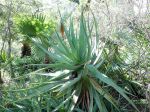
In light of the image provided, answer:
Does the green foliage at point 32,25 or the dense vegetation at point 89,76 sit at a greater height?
the green foliage at point 32,25

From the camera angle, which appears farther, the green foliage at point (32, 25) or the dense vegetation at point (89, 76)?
the green foliage at point (32, 25)

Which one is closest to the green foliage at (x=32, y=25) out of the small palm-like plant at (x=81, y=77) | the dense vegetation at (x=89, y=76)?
the dense vegetation at (x=89, y=76)

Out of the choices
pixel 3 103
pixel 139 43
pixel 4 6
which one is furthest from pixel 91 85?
pixel 4 6

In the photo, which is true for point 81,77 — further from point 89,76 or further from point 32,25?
point 32,25

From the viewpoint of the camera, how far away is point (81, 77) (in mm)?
5273

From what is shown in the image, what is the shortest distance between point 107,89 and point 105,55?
21.0 inches

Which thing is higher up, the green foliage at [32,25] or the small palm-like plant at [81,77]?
the green foliage at [32,25]

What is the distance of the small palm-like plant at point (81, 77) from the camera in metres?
5.15

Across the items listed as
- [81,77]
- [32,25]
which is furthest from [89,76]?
[32,25]

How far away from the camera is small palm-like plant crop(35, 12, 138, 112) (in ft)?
16.9

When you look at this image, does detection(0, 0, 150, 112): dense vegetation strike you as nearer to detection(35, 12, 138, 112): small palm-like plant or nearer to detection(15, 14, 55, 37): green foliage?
detection(35, 12, 138, 112): small palm-like plant

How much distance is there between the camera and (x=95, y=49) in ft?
18.2

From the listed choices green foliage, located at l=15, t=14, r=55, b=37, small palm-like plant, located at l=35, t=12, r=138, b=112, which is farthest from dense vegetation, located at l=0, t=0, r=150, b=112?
green foliage, located at l=15, t=14, r=55, b=37

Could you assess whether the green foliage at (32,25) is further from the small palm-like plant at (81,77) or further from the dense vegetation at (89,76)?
the small palm-like plant at (81,77)
